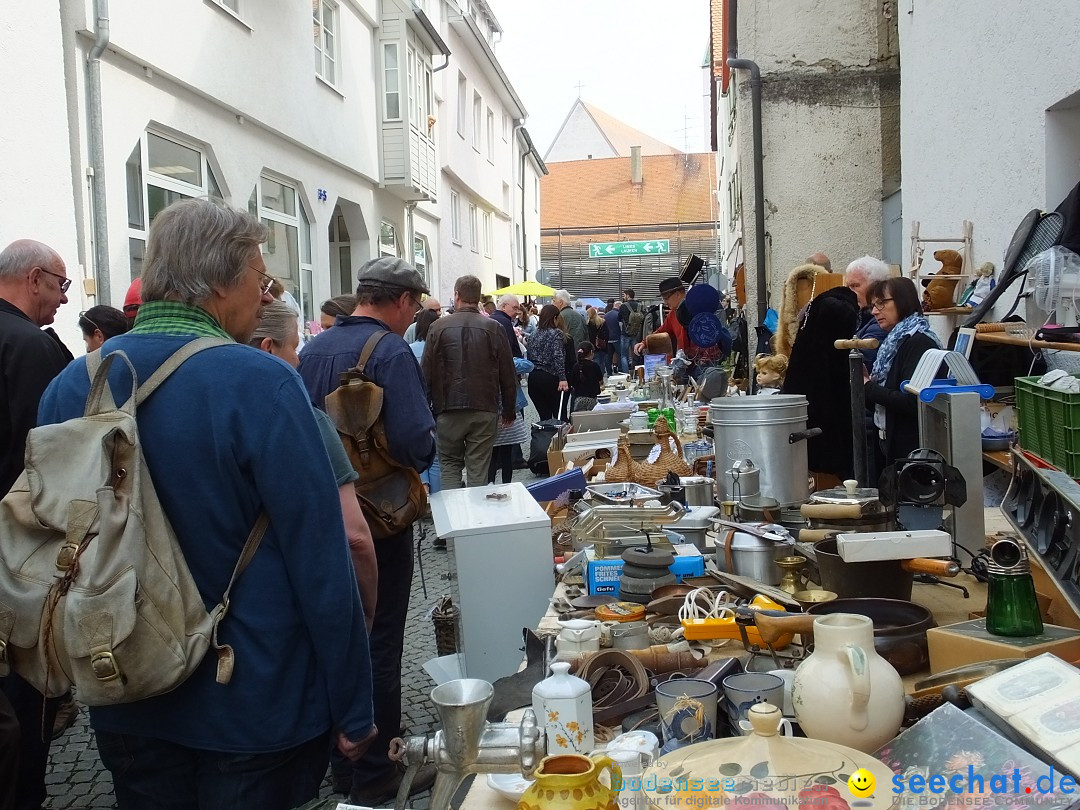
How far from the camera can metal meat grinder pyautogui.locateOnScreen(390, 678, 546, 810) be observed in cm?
148

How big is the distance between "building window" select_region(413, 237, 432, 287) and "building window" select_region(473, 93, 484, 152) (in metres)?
5.54

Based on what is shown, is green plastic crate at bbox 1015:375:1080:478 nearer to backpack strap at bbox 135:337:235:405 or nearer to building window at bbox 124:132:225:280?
backpack strap at bbox 135:337:235:405

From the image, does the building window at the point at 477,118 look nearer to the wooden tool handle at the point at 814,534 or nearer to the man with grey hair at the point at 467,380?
the man with grey hair at the point at 467,380

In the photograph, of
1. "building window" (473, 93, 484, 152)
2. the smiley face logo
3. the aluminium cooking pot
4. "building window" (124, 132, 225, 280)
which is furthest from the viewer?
"building window" (473, 93, 484, 152)

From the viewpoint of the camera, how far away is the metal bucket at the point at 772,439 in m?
3.51

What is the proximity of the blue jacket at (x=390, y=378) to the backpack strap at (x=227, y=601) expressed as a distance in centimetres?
156

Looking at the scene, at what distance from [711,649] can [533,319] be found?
954 inches

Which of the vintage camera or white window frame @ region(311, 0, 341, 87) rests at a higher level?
white window frame @ region(311, 0, 341, 87)

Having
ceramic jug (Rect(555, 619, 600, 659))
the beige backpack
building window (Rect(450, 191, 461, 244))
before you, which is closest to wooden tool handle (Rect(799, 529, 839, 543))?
ceramic jug (Rect(555, 619, 600, 659))

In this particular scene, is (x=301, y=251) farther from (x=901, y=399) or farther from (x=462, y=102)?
(x=462, y=102)

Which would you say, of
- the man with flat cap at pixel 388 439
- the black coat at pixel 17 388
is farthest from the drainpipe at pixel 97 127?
the man with flat cap at pixel 388 439

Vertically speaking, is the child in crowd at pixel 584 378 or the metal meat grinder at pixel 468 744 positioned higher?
the child in crowd at pixel 584 378

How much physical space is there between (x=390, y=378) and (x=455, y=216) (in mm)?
19962

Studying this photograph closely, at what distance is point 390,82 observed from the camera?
16125 mm
